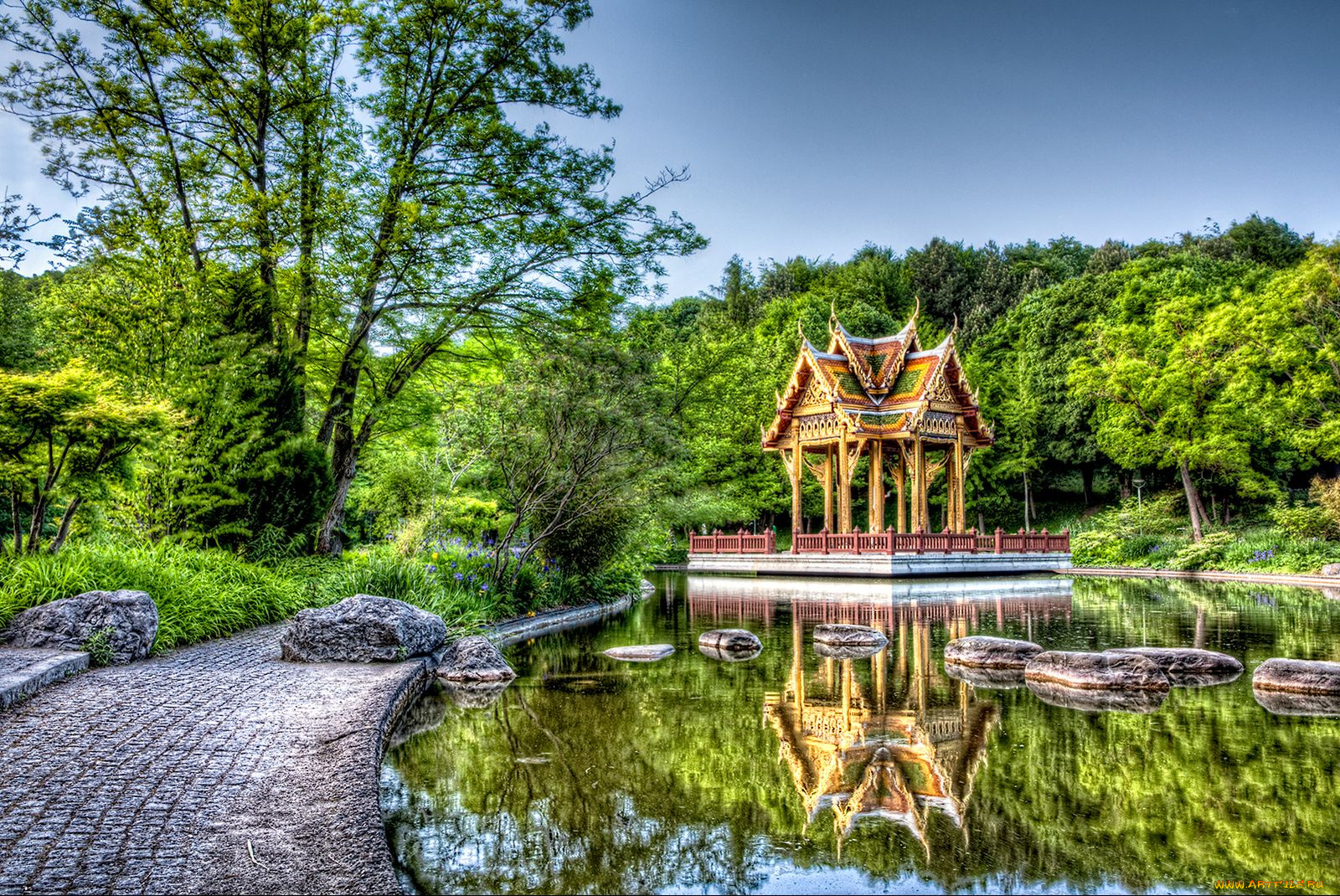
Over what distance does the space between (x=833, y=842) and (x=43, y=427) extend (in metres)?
8.02

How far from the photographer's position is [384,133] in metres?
12.6

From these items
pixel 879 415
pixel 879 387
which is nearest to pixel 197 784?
pixel 879 415

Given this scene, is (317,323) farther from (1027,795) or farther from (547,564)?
(1027,795)

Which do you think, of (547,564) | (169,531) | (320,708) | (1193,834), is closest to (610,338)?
(547,564)

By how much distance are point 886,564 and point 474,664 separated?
15.9 m

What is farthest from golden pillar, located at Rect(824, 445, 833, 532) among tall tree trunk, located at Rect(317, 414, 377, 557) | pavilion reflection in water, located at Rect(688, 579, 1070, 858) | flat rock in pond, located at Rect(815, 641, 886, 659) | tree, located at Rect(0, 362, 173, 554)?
tree, located at Rect(0, 362, 173, 554)

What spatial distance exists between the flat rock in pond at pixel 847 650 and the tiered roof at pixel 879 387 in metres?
15.1

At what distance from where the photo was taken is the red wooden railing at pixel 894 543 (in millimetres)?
23188

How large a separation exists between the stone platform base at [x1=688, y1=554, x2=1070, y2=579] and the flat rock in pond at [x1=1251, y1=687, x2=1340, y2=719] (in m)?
15.4

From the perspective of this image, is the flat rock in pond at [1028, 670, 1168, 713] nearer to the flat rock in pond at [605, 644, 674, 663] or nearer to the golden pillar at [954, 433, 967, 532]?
the flat rock in pond at [605, 644, 674, 663]

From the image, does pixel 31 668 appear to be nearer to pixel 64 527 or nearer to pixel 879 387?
pixel 64 527

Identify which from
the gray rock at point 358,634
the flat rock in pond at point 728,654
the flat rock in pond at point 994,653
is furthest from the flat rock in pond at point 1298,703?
the gray rock at point 358,634

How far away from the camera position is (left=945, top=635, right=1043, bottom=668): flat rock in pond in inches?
335

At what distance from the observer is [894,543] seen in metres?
22.6
